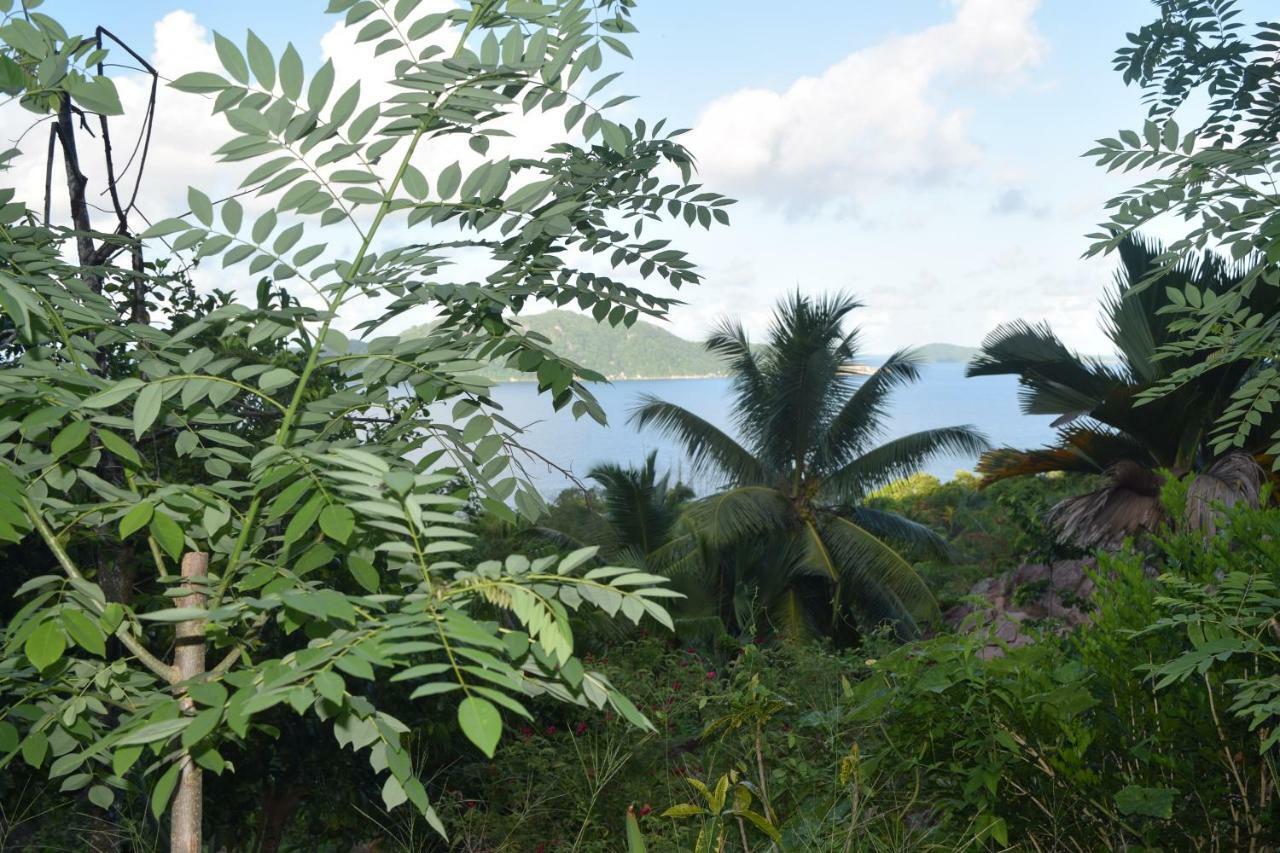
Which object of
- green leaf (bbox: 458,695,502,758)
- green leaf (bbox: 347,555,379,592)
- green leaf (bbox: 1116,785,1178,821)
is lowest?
green leaf (bbox: 1116,785,1178,821)

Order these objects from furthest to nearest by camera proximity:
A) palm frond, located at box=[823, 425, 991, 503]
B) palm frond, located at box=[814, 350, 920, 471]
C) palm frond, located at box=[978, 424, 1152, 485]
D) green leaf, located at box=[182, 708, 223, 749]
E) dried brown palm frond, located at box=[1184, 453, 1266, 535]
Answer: palm frond, located at box=[814, 350, 920, 471]
palm frond, located at box=[823, 425, 991, 503]
palm frond, located at box=[978, 424, 1152, 485]
dried brown palm frond, located at box=[1184, 453, 1266, 535]
green leaf, located at box=[182, 708, 223, 749]

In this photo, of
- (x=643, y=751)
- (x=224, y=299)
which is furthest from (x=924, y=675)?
(x=224, y=299)

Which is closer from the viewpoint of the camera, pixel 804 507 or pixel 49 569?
pixel 49 569

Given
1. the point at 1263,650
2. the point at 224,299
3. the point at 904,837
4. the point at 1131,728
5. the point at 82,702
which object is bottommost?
the point at 904,837

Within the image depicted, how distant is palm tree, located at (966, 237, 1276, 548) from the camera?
31.0 feet

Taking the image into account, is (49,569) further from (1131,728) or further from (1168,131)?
(1168,131)

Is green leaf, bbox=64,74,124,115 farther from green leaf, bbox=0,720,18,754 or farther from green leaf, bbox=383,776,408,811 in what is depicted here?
green leaf, bbox=383,776,408,811

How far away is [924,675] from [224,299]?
408 centimetres

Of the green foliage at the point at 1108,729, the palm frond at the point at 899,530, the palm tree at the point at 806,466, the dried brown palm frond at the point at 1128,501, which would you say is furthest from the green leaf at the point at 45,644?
the palm frond at the point at 899,530

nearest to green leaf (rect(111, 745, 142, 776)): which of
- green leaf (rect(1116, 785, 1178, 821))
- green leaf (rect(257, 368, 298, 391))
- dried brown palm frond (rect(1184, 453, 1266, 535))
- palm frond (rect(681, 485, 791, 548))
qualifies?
green leaf (rect(257, 368, 298, 391))

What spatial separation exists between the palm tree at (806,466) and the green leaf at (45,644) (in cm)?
1150

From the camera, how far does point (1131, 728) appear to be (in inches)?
131

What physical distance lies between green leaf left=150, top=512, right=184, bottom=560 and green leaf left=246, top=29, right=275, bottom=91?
723 millimetres

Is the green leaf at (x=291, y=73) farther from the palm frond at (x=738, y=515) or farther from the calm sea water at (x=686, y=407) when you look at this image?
the palm frond at (x=738, y=515)
